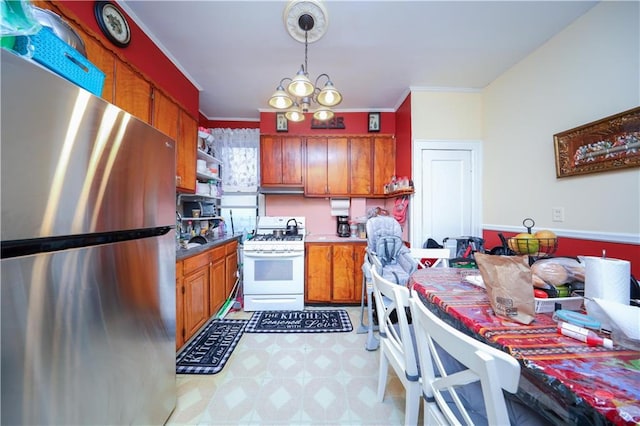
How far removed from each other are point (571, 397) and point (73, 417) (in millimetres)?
1482

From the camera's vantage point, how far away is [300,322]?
2.50 metres

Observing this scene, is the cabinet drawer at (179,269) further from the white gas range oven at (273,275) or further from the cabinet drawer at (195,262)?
the white gas range oven at (273,275)

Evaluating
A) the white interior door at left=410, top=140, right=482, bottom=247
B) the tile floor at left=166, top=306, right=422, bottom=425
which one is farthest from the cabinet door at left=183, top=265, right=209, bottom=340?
the white interior door at left=410, top=140, right=482, bottom=247

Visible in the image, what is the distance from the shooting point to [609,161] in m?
1.52

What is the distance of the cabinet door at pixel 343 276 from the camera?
291 centimetres

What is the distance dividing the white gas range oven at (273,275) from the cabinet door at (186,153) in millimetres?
969

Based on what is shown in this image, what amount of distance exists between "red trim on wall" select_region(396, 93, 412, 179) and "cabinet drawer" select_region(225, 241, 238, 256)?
2510 millimetres

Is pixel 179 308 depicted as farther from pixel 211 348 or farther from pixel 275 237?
pixel 275 237

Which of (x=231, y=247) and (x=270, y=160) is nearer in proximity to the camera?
(x=231, y=247)

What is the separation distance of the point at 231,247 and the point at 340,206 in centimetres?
167

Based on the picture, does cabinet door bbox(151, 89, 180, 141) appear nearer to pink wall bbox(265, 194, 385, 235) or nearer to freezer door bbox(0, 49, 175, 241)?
freezer door bbox(0, 49, 175, 241)

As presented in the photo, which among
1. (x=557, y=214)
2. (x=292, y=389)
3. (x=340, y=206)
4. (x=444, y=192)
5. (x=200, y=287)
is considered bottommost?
(x=292, y=389)

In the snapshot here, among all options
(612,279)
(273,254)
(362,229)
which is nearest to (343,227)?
(362,229)

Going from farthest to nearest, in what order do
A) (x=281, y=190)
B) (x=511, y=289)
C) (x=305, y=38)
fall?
(x=281, y=190)
(x=305, y=38)
(x=511, y=289)
